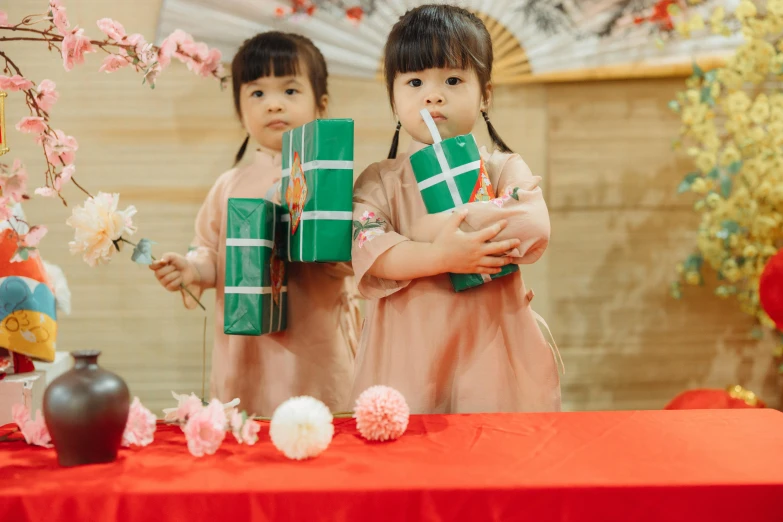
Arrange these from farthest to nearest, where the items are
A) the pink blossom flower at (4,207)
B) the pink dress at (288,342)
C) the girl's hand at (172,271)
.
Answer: the pink dress at (288,342)
the girl's hand at (172,271)
the pink blossom flower at (4,207)

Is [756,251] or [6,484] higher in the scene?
[756,251]

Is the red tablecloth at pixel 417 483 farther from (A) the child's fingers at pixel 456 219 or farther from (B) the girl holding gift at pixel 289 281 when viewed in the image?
(B) the girl holding gift at pixel 289 281

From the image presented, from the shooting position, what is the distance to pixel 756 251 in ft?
6.82

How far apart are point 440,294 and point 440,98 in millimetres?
368

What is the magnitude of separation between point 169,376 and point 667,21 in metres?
1.97

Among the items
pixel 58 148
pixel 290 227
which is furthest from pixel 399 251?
pixel 58 148

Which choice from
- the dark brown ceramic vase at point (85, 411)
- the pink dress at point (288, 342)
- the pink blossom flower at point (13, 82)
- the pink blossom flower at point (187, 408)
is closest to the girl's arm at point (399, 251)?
the pink dress at point (288, 342)

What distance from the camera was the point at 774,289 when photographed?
1.31m

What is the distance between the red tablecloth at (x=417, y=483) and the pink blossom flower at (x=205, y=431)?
0.05ft

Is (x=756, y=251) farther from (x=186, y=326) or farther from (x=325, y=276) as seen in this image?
(x=186, y=326)

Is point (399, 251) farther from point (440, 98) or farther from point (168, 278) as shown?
point (168, 278)

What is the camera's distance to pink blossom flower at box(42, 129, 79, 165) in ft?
3.89

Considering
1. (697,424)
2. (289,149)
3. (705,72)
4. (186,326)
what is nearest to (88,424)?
(289,149)

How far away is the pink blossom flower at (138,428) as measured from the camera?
0.99m
